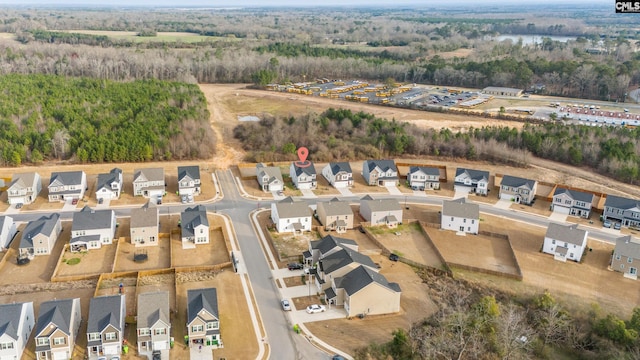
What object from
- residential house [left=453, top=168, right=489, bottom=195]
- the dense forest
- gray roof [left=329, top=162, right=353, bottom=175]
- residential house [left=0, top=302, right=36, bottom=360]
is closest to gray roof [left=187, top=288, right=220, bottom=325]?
residential house [left=0, top=302, right=36, bottom=360]

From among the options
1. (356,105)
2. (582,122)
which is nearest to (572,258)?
(582,122)

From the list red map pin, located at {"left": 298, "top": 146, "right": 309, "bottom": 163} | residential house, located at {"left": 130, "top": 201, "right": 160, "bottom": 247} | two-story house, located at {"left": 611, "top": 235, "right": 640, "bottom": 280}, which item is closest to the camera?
two-story house, located at {"left": 611, "top": 235, "right": 640, "bottom": 280}

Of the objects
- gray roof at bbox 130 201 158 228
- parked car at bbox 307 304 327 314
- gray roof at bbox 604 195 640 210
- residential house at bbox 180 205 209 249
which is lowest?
parked car at bbox 307 304 327 314

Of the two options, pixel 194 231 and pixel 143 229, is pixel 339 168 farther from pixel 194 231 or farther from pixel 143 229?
pixel 143 229

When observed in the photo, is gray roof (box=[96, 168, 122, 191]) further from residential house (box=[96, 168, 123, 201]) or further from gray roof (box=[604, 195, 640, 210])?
gray roof (box=[604, 195, 640, 210])

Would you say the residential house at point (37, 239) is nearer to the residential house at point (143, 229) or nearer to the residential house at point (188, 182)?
the residential house at point (143, 229)

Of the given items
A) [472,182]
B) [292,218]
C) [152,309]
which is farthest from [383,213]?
[152,309]

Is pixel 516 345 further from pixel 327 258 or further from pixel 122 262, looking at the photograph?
pixel 122 262

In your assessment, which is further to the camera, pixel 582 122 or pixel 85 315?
pixel 582 122
